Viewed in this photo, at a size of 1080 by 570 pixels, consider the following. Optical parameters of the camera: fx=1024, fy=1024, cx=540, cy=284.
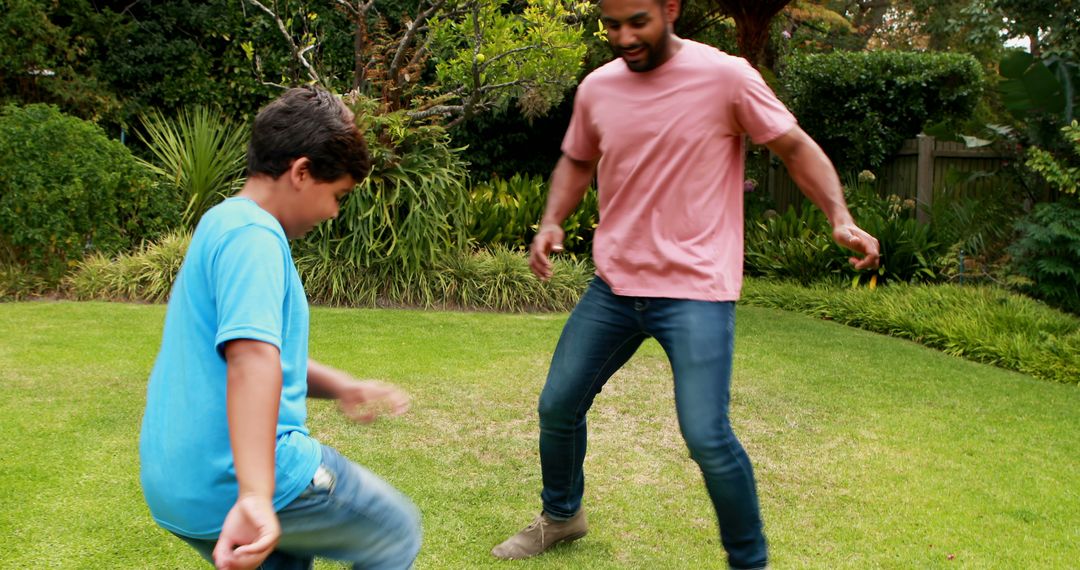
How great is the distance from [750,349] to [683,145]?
208 inches

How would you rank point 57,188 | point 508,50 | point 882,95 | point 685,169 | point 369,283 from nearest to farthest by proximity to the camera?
point 685,169 < point 57,188 < point 369,283 < point 508,50 < point 882,95

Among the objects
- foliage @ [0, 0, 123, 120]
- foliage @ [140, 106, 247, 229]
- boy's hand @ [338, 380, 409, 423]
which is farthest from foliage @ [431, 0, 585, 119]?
boy's hand @ [338, 380, 409, 423]

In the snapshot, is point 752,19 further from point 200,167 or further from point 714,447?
point 714,447

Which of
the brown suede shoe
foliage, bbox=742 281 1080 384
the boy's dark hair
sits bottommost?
foliage, bbox=742 281 1080 384

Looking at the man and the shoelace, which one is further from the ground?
the man

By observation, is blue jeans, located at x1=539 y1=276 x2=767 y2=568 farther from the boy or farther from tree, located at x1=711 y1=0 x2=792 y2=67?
tree, located at x1=711 y1=0 x2=792 y2=67

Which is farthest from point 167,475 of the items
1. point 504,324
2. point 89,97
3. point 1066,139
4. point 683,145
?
point 89,97

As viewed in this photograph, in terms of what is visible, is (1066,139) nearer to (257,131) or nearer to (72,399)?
(72,399)

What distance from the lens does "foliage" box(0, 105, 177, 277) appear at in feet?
31.2

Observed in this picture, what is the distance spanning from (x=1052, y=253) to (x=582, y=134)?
24.5ft

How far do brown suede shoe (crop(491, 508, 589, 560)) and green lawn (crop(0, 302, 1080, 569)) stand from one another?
5cm

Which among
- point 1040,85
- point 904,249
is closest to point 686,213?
point 1040,85

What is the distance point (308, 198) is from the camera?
2.13 meters

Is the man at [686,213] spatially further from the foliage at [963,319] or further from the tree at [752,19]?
the tree at [752,19]
